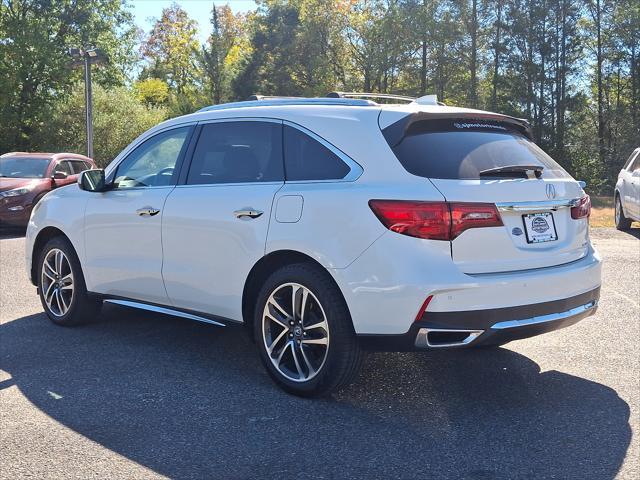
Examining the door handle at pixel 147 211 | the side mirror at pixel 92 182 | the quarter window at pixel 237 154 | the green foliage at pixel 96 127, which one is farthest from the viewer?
the green foliage at pixel 96 127

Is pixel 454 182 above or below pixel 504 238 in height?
above

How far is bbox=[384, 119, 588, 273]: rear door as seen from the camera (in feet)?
12.9

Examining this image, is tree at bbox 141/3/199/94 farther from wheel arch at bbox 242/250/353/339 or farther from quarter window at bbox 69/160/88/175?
wheel arch at bbox 242/250/353/339

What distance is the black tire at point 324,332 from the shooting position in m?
4.09

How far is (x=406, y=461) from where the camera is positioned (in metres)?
3.46

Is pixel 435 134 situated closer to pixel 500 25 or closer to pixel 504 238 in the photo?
pixel 504 238

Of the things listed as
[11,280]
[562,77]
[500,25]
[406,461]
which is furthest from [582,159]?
[406,461]

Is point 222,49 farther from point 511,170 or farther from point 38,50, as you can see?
point 511,170

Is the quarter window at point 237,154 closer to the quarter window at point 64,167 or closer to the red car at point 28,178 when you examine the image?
the red car at point 28,178

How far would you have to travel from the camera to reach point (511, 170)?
423 cm

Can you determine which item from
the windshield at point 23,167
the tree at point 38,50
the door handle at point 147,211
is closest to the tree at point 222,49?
the tree at point 38,50

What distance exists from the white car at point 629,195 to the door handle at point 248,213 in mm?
10396

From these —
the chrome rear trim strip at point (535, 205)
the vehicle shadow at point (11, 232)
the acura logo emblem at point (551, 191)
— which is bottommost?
the vehicle shadow at point (11, 232)

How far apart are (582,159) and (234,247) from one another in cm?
4368
